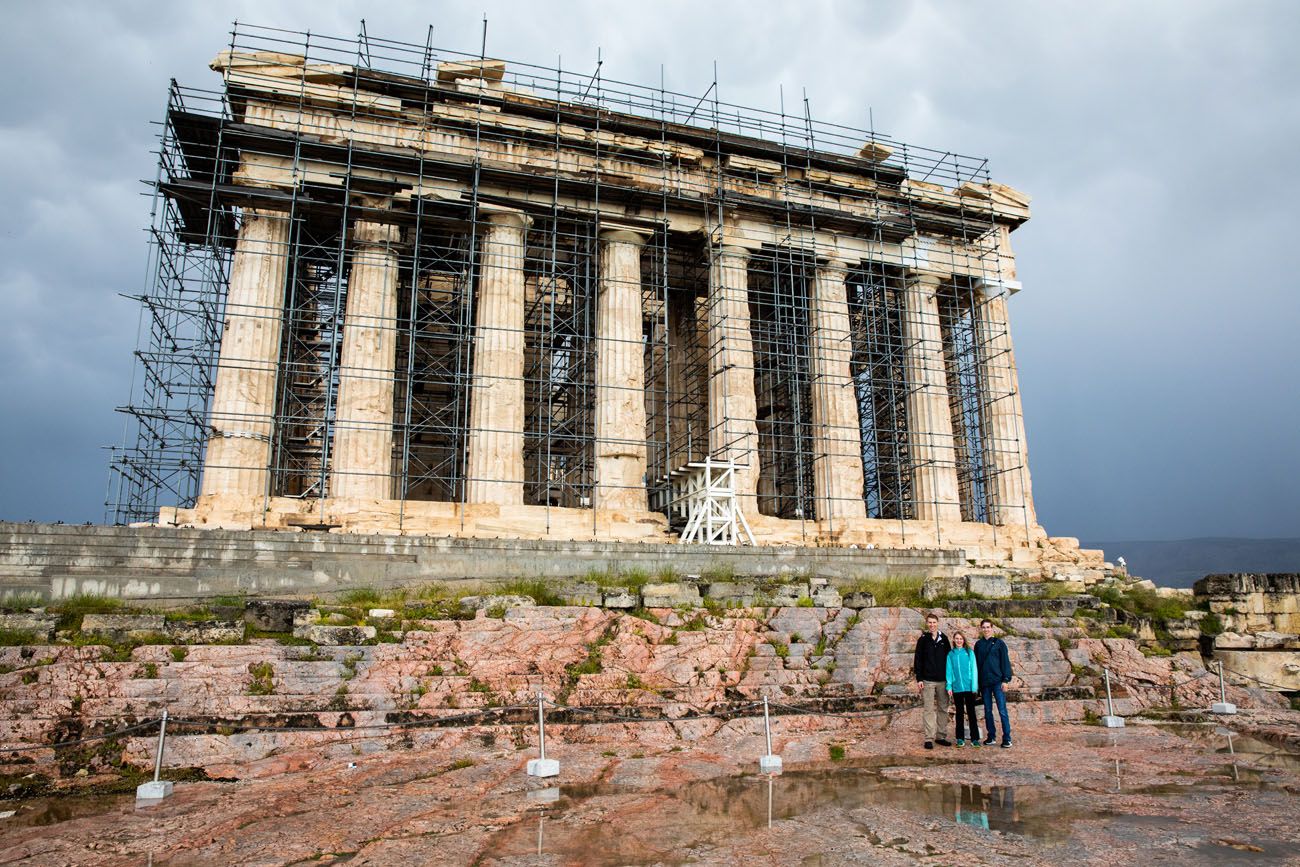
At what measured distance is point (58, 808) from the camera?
24.1 ft

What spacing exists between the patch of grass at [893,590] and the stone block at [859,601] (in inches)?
9.3

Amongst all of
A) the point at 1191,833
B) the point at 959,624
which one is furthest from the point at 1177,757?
the point at 959,624

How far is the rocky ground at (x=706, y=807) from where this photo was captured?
19.3 ft

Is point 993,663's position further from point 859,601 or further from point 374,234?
point 374,234

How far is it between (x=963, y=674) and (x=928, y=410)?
17.9 meters

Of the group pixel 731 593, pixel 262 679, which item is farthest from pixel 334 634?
pixel 731 593

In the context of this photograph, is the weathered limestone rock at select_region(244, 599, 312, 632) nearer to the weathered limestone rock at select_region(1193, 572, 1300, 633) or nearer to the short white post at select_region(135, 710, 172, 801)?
the short white post at select_region(135, 710, 172, 801)

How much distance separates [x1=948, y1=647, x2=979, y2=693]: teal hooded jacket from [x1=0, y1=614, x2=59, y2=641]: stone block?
10.4 meters

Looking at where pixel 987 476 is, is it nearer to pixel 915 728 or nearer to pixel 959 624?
pixel 959 624

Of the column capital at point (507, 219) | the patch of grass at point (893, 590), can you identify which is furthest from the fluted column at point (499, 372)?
the patch of grass at point (893, 590)

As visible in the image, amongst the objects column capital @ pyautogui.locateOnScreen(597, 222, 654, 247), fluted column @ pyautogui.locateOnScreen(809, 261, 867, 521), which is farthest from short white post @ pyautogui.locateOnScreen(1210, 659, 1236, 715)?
column capital @ pyautogui.locateOnScreen(597, 222, 654, 247)

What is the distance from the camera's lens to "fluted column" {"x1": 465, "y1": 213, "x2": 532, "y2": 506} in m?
21.7

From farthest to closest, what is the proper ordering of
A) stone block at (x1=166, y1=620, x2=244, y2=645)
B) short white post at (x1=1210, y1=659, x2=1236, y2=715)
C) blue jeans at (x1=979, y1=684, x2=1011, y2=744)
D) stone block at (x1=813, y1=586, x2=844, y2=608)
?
stone block at (x1=813, y1=586, x2=844, y2=608) < short white post at (x1=1210, y1=659, x2=1236, y2=715) < stone block at (x1=166, y1=620, x2=244, y2=645) < blue jeans at (x1=979, y1=684, x2=1011, y2=744)

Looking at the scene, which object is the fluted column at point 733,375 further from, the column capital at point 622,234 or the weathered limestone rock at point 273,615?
the weathered limestone rock at point 273,615
